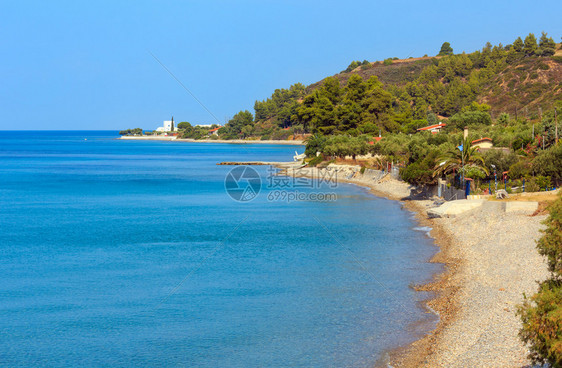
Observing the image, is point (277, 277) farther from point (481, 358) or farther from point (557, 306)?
point (557, 306)

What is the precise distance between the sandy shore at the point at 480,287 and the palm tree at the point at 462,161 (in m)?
6.23

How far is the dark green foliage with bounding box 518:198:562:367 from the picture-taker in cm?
945

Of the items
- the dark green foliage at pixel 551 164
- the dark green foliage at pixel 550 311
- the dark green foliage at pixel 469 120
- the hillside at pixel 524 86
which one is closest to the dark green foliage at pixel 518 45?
the hillside at pixel 524 86

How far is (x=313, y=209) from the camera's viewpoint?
50.4 meters

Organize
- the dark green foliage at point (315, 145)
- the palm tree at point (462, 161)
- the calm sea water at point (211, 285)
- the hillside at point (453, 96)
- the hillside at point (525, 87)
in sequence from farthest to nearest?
the hillside at point (525, 87) < the hillside at point (453, 96) < the dark green foliage at point (315, 145) < the palm tree at point (462, 161) < the calm sea water at point (211, 285)

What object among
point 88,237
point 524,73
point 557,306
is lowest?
point 88,237

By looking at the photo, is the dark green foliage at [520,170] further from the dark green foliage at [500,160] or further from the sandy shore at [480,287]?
the sandy shore at [480,287]

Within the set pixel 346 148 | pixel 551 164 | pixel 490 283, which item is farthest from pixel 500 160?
pixel 346 148

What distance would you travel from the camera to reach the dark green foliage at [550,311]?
372 inches

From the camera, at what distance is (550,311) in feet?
32.0

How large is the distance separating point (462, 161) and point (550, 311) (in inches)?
1291

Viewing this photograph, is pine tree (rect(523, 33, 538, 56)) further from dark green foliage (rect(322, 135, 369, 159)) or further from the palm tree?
the palm tree

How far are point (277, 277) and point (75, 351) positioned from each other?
10619 mm

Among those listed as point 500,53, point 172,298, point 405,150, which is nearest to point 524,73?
point 500,53
